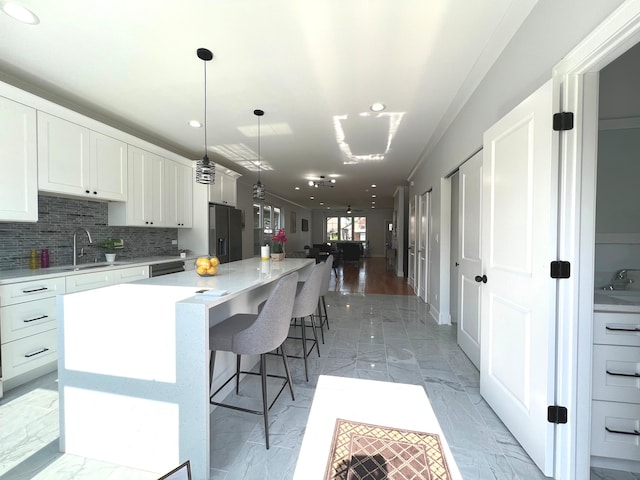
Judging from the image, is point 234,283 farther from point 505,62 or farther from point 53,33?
point 505,62

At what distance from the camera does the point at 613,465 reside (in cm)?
139

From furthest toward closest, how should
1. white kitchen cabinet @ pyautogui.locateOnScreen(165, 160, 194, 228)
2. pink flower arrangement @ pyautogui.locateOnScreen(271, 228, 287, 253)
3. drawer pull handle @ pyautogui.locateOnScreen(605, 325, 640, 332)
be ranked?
white kitchen cabinet @ pyautogui.locateOnScreen(165, 160, 194, 228) < pink flower arrangement @ pyautogui.locateOnScreen(271, 228, 287, 253) < drawer pull handle @ pyautogui.locateOnScreen(605, 325, 640, 332)

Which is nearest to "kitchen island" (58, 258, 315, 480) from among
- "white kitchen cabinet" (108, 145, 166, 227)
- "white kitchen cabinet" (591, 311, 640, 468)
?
"white kitchen cabinet" (591, 311, 640, 468)

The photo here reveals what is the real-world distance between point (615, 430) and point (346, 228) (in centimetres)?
1307

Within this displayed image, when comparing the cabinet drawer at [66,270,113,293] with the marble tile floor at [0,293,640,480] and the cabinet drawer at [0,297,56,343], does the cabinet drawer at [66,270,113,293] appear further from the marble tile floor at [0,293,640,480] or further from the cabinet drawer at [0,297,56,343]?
the marble tile floor at [0,293,640,480]

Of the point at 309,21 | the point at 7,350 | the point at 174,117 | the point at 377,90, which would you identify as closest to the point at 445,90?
the point at 377,90

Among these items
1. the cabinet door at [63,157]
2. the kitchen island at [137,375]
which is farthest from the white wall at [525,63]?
the cabinet door at [63,157]

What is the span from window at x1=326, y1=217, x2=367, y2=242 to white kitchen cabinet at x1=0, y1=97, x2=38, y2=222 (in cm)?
1249

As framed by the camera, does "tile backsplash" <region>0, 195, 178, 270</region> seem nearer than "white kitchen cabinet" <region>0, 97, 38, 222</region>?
No

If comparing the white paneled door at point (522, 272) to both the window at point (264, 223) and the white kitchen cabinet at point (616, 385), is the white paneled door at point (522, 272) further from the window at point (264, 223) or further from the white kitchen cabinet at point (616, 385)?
the window at point (264, 223)

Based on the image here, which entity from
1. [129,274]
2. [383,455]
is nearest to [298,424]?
→ [383,455]

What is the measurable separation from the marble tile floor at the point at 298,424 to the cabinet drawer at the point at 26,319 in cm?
44

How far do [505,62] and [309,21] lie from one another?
4.61 feet

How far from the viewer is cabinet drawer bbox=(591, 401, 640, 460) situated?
1340mm
